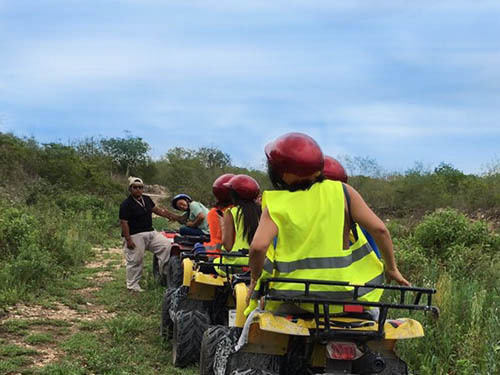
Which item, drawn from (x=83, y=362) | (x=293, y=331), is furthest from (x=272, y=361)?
(x=83, y=362)

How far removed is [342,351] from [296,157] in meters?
1.00

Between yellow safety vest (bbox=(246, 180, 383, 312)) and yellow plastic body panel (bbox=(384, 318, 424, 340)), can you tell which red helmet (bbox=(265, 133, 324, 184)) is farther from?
yellow plastic body panel (bbox=(384, 318, 424, 340))

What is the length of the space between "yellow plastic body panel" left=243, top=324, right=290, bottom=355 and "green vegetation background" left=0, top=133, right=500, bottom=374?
2.06m

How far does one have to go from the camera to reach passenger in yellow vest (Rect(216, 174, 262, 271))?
5.24 m

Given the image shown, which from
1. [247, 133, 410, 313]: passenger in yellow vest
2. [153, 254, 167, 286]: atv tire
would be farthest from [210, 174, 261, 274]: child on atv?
[153, 254, 167, 286]: atv tire

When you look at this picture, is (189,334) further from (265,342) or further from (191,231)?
(191,231)

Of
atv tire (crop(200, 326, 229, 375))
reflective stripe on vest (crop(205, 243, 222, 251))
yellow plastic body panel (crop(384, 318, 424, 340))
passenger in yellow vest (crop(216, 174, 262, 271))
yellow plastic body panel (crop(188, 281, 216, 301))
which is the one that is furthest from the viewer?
reflective stripe on vest (crop(205, 243, 222, 251))

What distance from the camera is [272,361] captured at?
3.34 metres

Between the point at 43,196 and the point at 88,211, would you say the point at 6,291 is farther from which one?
the point at 43,196

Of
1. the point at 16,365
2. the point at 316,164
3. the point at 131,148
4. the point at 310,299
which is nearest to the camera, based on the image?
the point at 310,299

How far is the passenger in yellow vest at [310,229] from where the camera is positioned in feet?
10.2

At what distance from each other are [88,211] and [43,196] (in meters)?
3.17

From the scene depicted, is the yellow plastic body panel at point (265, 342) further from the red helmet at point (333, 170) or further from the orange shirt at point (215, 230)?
the orange shirt at point (215, 230)

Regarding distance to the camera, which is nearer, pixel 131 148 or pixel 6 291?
pixel 6 291
